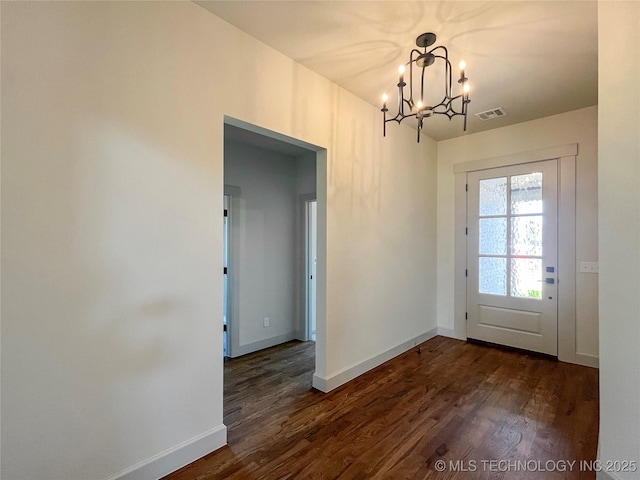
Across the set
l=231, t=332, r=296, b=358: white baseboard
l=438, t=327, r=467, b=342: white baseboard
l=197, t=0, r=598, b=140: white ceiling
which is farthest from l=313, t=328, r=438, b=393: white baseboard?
l=197, t=0, r=598, b=140: white ceiling

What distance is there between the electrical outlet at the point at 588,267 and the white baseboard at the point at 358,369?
2017 mm

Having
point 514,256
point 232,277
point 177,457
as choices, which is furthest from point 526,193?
point 177,457

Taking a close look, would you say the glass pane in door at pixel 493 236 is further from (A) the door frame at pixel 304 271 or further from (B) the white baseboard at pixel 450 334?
(A) the door frame at pixel 304 271

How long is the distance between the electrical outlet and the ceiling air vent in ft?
6.32

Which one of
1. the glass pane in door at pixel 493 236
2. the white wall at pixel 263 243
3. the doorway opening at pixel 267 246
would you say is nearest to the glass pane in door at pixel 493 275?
the glass pane in door at pixel 493 236

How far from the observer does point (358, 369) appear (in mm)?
3111

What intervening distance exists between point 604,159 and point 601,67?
1.68ft

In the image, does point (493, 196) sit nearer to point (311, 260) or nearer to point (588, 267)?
point (588, 267)

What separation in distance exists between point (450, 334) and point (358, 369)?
196cm

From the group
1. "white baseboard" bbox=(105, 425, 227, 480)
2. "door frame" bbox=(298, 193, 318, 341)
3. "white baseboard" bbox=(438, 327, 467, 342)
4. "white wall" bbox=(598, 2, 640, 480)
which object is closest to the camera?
"white wall" bbox=(598, 2, 640, 480)

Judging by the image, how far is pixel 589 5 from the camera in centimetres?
187

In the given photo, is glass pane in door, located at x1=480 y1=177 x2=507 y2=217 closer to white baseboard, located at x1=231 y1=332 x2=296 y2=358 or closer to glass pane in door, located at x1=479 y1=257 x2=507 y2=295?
glass pane in door, located at x1=479 y1=257 x2=507 y2=295

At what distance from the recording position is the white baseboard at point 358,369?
9.19 ft

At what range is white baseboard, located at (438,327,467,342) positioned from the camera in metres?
4.26
